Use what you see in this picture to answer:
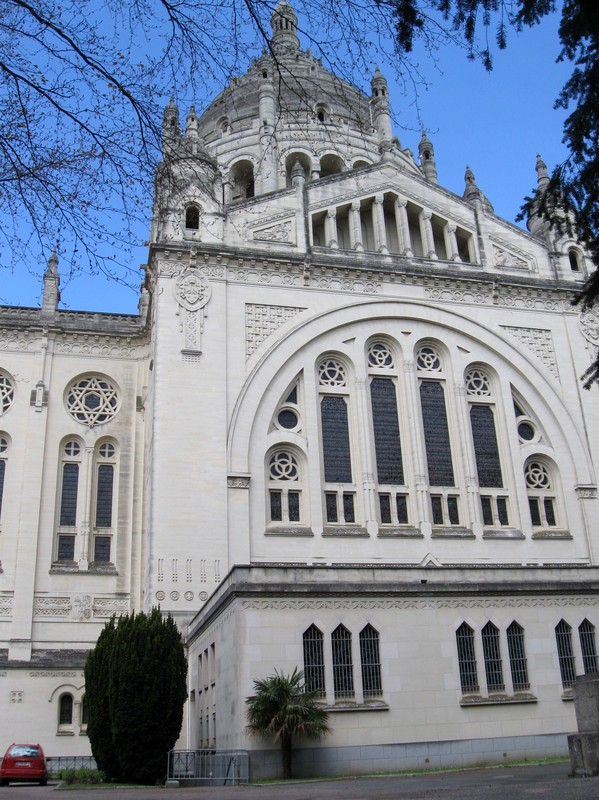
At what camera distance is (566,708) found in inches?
896

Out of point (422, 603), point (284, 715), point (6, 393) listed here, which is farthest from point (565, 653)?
point (6, 393)

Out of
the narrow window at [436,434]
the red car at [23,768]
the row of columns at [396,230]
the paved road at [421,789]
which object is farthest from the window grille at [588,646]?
the row of columns at [396,230]

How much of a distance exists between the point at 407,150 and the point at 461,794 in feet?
155

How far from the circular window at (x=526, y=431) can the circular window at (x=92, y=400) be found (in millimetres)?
16729

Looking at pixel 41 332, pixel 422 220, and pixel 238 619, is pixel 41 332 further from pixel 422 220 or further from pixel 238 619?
pixel 238 619

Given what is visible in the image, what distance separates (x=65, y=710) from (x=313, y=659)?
44.3 feet

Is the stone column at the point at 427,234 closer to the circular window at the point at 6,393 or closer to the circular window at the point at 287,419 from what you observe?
the circular window at the point at 287,419

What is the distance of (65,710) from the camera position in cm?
3088

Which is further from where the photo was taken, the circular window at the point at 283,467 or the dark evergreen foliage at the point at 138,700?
the circular window at the point at 283,467

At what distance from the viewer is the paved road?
37.2 ft

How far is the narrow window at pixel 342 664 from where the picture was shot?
21.4 m

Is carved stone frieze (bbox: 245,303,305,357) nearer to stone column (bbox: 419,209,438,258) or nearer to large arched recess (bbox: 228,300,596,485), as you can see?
large arched recess (bbox: 228,300,596,485)

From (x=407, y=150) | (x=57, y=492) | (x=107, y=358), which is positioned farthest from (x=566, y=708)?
(x=407, y=150)

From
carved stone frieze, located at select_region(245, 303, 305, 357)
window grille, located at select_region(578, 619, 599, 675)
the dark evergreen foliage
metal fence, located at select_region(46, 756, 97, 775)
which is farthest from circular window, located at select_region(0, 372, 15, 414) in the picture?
window grille, located at select_region(578, 619, 599, 675)
